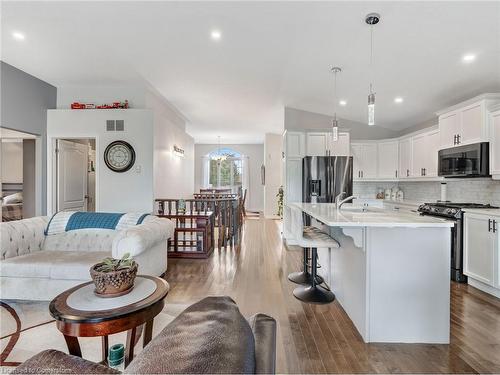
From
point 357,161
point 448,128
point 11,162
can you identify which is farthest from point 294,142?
point 11,162

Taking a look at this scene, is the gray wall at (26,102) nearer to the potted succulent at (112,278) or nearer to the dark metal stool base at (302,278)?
the potted succulent at (112,278)

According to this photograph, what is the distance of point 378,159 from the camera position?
5.84 metres

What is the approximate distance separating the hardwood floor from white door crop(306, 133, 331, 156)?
2.41 metres

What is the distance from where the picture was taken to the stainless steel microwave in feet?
11.1

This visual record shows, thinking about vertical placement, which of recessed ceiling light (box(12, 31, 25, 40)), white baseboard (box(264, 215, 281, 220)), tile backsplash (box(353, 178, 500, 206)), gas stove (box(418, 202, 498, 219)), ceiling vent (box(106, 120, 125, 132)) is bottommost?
white baseboard (box(264, 215, 281, 220))

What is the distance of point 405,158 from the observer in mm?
5406

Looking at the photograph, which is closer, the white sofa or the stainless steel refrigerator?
the white sofa

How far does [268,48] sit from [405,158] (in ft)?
12.1

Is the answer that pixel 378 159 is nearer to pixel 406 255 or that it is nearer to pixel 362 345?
pixel 406 255

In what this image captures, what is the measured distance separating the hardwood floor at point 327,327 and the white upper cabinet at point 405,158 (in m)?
2.50

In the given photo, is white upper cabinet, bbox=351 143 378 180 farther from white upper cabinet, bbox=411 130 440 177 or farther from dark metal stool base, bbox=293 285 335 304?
dark metal stool base, bbox=293 285 335 304

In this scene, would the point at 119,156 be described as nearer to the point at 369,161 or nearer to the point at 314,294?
the point at 314,294


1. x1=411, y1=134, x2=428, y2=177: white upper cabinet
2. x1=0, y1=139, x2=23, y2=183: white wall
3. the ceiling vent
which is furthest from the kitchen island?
x1=0, y1=139, x2=23, y2=183: white wall

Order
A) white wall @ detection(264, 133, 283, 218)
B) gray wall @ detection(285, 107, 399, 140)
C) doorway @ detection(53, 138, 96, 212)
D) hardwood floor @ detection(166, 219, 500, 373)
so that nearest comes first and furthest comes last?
hardwood floor @ detection(166, 219, 500, 373)
doorway @ detection(53, 138, 96, 212)
gray wall @ detection(285, 107, 399, 140)
white wall @ detection(264, 133, 283, 218)
